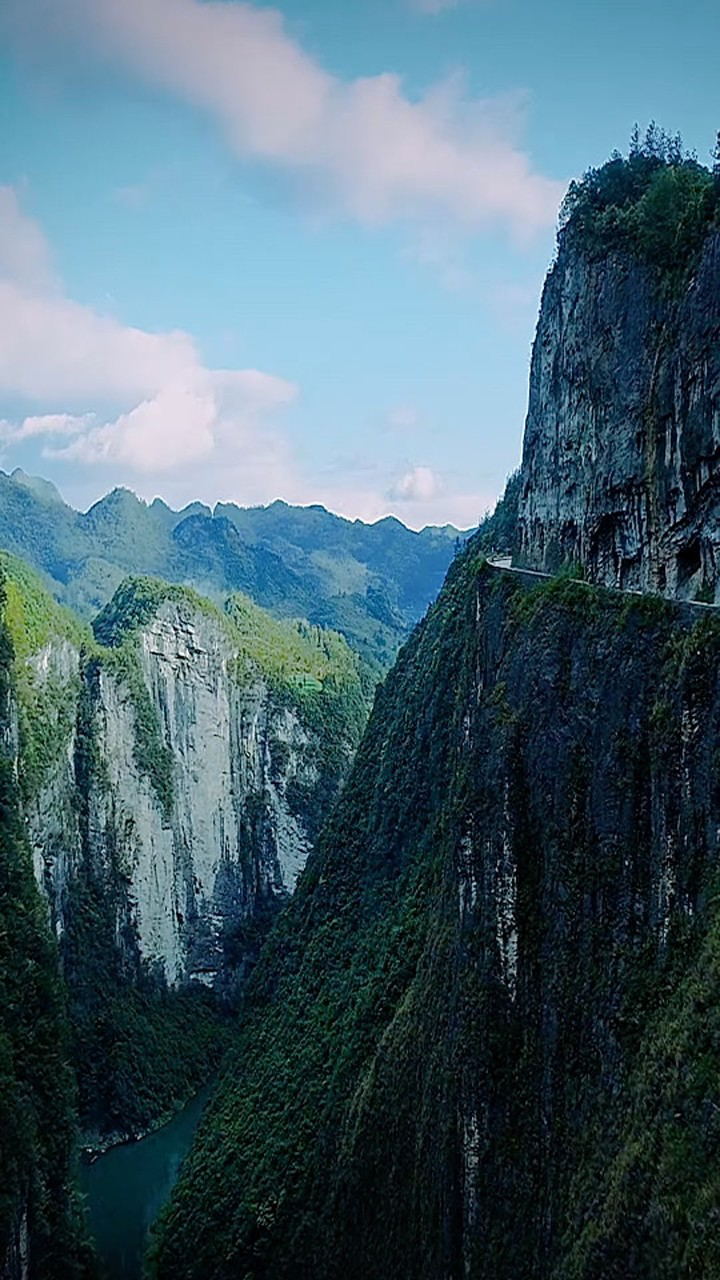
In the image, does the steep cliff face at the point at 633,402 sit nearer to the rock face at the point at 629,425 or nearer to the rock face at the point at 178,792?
the rock face at the point at 629,425

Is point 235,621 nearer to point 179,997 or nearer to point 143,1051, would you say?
point 179,997

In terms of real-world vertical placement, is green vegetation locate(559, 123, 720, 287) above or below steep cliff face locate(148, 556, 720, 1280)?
above

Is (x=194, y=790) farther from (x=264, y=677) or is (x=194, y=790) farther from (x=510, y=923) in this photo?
(x=510, y=923)

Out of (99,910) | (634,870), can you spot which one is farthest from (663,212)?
(99,910)

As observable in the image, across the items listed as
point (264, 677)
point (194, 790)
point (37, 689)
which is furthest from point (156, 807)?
point (264, 677)

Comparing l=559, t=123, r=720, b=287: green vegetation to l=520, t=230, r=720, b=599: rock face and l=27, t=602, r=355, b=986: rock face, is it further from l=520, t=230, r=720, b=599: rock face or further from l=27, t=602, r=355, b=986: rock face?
l=27, t=602, r=355, b=986: rock face

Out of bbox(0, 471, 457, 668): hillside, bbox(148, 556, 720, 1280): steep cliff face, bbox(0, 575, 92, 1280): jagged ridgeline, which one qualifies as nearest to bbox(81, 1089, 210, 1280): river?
bbox(0, 575, 92, 1280): jagged ridgeline
